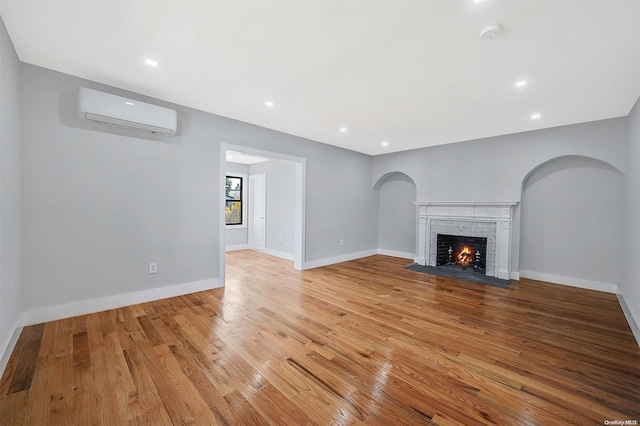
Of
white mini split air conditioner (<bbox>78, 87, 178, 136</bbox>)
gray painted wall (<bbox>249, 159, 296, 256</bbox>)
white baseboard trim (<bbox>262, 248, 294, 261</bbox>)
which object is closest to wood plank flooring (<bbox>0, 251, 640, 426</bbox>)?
white mini split air conditioner (<bbox>78, 87, 178, 136</bbox>)

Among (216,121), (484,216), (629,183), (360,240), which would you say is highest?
(216,121)

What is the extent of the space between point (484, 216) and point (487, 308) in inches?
88.4

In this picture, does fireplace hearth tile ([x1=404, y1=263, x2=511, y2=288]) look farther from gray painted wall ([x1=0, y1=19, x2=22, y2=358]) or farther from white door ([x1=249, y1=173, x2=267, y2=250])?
gray painted wall ([x1=0, y1=19, x2=22, y2=358])

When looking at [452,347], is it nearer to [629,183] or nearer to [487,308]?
[487,308]

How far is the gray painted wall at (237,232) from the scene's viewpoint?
718cm

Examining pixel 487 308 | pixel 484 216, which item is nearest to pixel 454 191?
pixel 484 216

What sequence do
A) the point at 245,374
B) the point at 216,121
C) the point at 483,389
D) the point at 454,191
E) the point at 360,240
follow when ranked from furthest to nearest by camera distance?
the point at 360,240, the point at 454,191, the point at 216,121, the point at 245,374, the point at 483,389

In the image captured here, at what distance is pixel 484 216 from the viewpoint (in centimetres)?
485

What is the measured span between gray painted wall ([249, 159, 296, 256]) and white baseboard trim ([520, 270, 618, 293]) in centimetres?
468

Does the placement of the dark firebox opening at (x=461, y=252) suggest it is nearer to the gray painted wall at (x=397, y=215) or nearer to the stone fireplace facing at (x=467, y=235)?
the stone fireplace facing at (x=467, y=235)

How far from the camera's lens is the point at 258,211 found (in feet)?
23.7

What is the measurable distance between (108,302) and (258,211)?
4.44 metres

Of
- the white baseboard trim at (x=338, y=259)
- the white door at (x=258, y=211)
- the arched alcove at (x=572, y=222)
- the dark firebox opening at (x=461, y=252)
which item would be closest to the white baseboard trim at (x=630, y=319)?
the arched alcove at (x=572, y=222)

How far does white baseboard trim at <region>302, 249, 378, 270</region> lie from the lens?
5.16 m
